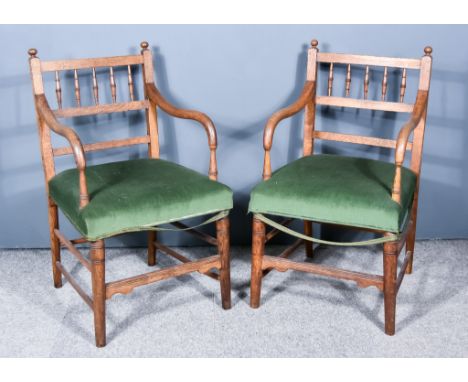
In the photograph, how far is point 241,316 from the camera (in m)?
2.43

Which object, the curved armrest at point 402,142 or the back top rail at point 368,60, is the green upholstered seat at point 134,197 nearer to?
the curved armrest at point 402,142

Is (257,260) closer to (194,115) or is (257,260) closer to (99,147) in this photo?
(194,115)

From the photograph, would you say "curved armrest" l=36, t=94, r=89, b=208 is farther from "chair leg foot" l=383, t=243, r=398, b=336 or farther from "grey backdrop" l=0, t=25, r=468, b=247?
"chair leg foot" l=383, t=243, r=398, b=336

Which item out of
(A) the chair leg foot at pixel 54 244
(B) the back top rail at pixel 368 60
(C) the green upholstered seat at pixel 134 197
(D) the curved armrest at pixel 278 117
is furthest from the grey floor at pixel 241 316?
(B) the back top rail at pixel 368 60

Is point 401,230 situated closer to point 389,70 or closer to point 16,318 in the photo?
point 389,70

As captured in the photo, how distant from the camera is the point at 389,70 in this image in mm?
2738

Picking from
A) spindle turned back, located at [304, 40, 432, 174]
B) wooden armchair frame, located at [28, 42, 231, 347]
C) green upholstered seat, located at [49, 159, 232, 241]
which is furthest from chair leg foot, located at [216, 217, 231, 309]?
spindle turned back, located at [304, 40, 432, 174]

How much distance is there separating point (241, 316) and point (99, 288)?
0.54 meters

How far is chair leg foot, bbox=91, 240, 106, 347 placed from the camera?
2127mm

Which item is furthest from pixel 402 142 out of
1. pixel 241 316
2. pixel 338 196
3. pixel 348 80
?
pixel 241 316

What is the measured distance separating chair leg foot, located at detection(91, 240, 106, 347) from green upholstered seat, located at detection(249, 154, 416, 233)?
53 cm

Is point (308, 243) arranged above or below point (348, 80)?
below

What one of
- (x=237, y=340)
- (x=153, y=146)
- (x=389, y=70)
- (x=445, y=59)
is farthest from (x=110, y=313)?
(x=445, y=59)

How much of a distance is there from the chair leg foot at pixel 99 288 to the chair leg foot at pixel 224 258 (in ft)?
1.39
